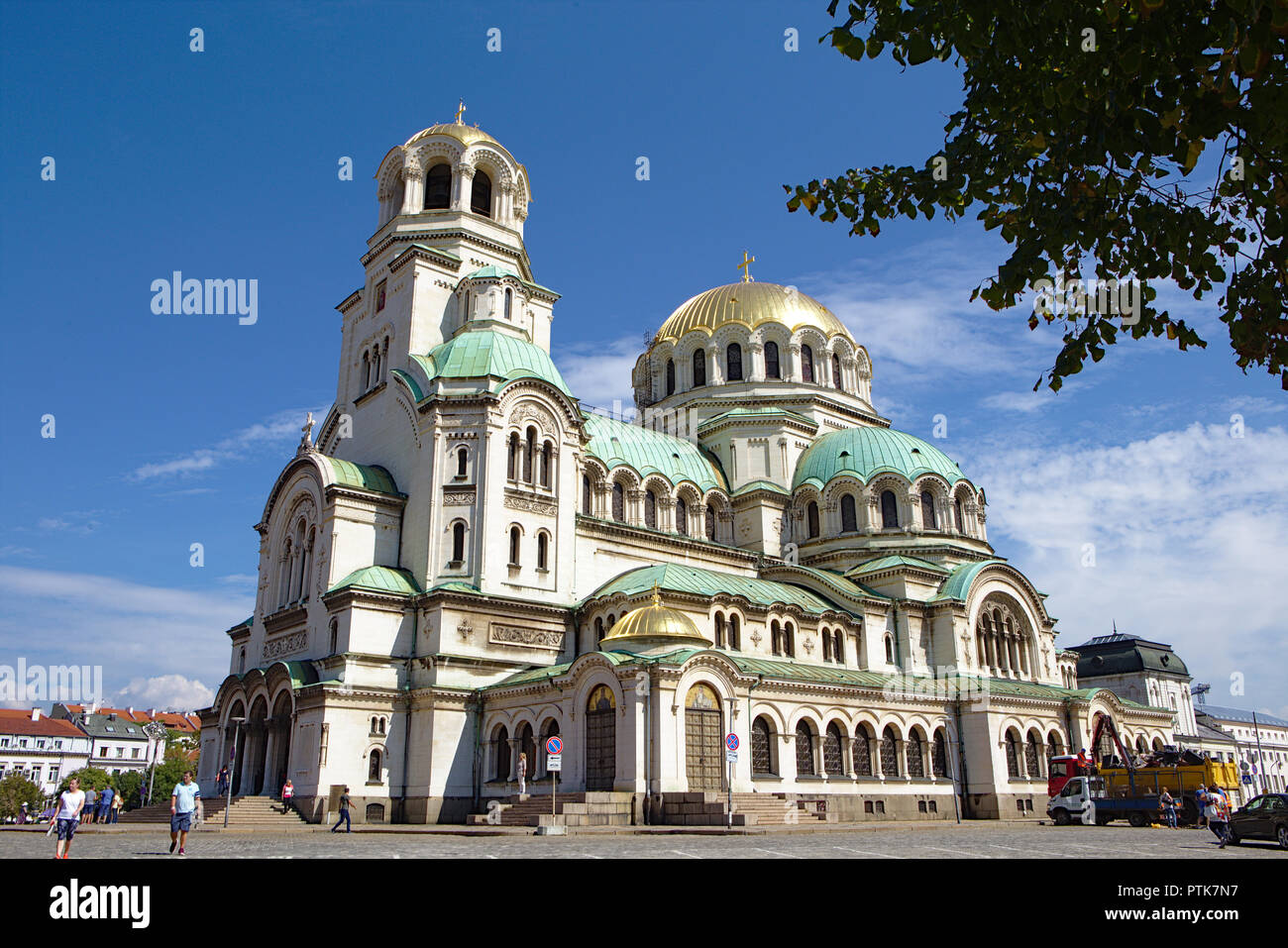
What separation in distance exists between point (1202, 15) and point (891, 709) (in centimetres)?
3176

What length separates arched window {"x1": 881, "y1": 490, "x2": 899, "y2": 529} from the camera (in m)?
45.9

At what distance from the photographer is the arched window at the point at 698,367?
172 ft

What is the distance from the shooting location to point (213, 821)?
1208 inches

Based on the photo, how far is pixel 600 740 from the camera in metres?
30.8

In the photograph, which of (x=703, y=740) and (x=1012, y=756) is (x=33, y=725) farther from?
(x=1012, y=756)

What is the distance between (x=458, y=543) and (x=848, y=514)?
19.3 metres

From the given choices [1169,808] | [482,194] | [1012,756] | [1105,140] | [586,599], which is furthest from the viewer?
[482,194]

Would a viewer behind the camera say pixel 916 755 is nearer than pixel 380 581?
No

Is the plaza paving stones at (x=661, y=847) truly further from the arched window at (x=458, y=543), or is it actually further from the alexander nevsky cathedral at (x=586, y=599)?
the arched window at (x=458, y=543)

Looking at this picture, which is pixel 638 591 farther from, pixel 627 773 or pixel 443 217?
pixel 443 217

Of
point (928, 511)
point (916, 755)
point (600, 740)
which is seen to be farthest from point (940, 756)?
point (600, 740)

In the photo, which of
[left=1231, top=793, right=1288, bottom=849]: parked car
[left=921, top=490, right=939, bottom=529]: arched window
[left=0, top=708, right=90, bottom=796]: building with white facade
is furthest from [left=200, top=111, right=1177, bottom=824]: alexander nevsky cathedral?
[left=0, top=708, right=90, bottom=796]: building with white facade
